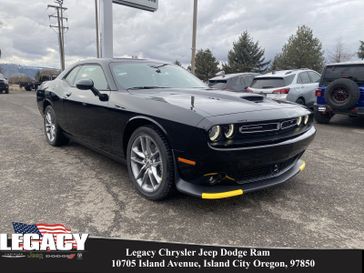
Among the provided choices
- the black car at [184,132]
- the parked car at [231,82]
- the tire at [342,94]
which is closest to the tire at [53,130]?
the black car at [184,132]

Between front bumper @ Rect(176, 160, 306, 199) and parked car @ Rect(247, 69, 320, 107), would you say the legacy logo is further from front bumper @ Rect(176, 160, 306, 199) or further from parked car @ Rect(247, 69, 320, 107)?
parked car @ Rect(247, 69, 320, 107)

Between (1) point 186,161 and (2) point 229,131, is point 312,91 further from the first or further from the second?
(1) point 186,161

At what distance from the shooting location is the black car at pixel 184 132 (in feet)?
7.74

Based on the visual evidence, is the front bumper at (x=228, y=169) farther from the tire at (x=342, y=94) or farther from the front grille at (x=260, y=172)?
the tire at (x=342, y=94)

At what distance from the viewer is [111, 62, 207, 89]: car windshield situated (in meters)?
3.46

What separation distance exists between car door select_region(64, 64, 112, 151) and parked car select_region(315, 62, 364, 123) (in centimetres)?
535

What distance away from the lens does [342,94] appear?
6738 millimetres

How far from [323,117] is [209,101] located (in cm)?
599

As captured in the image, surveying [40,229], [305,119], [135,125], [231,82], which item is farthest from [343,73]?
[40,229]

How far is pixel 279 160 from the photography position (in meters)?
2.64

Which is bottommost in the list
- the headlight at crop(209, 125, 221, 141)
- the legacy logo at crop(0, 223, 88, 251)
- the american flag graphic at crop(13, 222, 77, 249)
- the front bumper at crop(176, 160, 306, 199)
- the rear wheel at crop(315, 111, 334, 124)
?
the american flag graphic at crop(13, 222, 77, 249)

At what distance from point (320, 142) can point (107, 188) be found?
4.16 metres

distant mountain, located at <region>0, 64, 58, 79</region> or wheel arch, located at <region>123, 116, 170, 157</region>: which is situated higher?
distant mountain, located at <region>0, 64, 58, 79</region>

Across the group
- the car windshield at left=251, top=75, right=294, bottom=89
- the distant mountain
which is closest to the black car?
the car windshield at left=251, top=75, right=294, bottom=89
